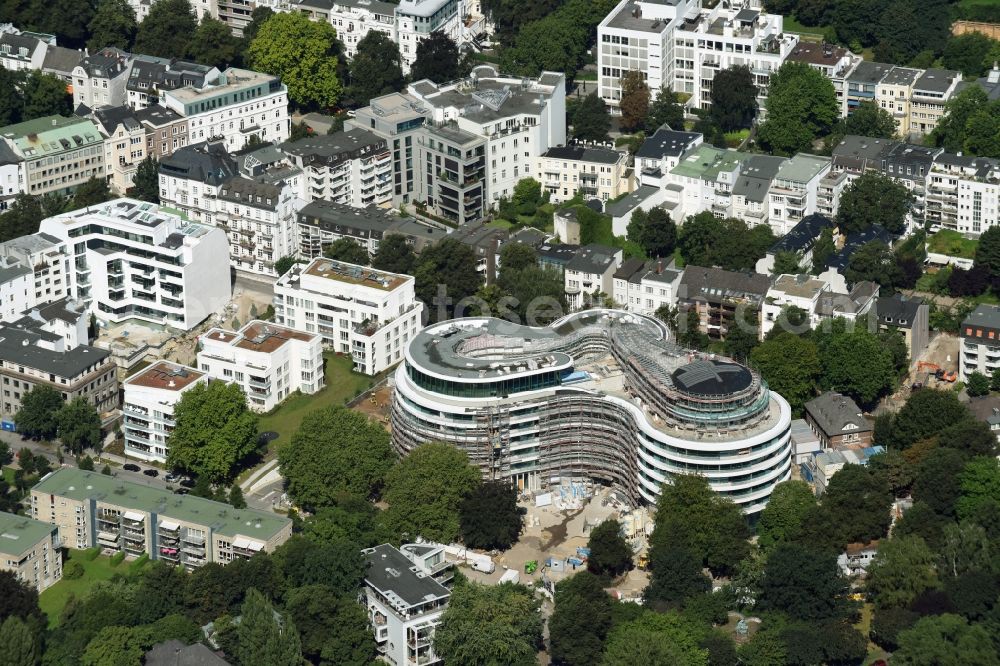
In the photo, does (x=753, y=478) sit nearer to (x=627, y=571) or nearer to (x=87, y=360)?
(x=627, y=571)

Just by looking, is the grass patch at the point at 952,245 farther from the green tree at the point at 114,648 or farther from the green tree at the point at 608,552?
the green tree at the point at 114,648

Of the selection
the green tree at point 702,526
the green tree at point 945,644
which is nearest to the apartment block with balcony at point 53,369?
the green tree at point 702,526

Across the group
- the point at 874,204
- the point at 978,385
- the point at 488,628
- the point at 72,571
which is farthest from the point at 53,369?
the point at 978,385

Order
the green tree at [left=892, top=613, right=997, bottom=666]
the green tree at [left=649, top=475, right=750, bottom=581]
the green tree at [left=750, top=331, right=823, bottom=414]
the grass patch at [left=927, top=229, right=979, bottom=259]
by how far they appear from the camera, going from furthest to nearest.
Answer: the grass patch at [left=927, top=229, right=979, bottom=259] → the green tree at [left=750, top=331, right=823, bottom=414] → the green tree at [left=649, top=475, right=750, bottom=581] → the green tree at [left=892, top=613, right=997, bottom=666]

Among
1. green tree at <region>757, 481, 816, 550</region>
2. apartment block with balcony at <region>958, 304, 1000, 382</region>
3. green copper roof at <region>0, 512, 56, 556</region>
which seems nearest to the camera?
green copper roof at <region>0, 512, 56, 556</region>

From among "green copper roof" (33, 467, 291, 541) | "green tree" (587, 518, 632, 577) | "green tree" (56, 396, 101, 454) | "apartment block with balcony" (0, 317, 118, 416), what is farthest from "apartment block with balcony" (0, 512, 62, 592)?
"green tree" (587, 518, 632, 577)

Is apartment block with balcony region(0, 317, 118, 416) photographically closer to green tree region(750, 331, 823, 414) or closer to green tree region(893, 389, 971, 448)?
green tree region(750, 331, 823, 414)
